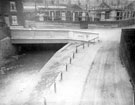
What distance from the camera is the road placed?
25.3ft

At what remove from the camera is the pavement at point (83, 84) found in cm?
784

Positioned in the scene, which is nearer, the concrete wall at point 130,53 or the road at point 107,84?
the road at point 107,84

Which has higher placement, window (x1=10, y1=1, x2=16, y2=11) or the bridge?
window (x1=10, y1=1, x2=16, y2=11)

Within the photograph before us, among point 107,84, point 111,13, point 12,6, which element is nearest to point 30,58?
point 12,6

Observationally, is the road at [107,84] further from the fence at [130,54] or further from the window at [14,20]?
the window at [14,20]

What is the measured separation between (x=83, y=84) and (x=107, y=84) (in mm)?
1508

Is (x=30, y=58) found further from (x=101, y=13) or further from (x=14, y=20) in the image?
(x=101, y=13)

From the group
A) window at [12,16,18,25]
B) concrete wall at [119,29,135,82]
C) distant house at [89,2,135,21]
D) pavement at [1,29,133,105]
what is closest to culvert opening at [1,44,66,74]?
pavement at [1,29,133,105]

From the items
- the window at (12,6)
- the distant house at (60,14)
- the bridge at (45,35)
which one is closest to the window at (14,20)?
the window at (12,6)

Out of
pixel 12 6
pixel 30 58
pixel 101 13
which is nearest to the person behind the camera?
pixel 30 58

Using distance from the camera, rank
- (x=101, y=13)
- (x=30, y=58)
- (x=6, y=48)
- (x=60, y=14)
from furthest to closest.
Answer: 1. (x=60, y=14)
2. (x=101, y=13)
3. (x=30, y=58)
4. (x=6, y=48)

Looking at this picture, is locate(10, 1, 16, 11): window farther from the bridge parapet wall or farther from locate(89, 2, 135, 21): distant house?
locate(89, 2, 135, 21): distant house

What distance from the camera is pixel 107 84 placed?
9312 millimetres

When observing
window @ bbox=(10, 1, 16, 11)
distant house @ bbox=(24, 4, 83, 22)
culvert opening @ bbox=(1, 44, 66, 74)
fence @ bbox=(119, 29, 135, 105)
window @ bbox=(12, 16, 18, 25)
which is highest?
window @ bbox=(10, 1, 16, 11)
